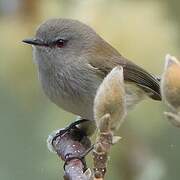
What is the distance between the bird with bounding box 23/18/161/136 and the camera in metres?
2.51

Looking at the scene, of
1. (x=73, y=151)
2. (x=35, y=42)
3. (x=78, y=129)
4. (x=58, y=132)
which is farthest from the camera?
(x=35, y=42)

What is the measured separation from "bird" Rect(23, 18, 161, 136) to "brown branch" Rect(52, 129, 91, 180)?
285mm

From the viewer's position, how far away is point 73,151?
1726 millimetres

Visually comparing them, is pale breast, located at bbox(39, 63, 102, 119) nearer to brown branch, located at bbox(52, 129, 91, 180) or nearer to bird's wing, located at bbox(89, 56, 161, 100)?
bird's wing, located at bbox(89, 56, 161, 100)

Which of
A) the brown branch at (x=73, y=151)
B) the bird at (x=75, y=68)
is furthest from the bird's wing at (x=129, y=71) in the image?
the brown branch at (x=73, y=151)

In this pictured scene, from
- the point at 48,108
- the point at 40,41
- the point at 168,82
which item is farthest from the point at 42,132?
the point at 168,82

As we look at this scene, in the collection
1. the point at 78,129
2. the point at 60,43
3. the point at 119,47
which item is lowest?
the point at 78,129

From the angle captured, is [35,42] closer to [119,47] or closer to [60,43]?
[60,43]

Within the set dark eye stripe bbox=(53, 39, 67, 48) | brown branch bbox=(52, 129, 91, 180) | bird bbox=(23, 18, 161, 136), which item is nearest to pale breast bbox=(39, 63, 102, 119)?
bird bbox=(23, 18, 161, 136)

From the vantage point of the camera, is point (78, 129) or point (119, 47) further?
point (78, 129)

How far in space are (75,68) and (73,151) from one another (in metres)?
0.98

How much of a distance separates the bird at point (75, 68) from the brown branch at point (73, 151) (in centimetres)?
28

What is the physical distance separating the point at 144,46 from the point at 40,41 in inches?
25.5

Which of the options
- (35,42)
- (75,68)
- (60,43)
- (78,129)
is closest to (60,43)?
(60,43)
